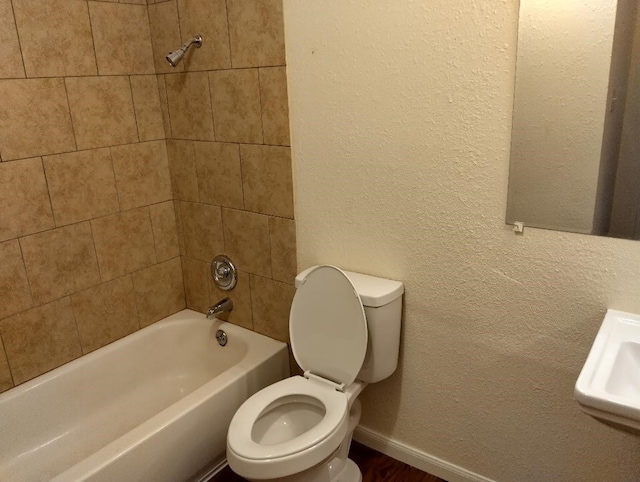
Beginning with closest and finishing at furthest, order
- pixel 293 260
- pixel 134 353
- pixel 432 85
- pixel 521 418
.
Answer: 1. pixel 432 85
2. pixel 521 418
3. pixel 293 260
4. pixel 134 353

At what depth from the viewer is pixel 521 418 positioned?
1.64 m

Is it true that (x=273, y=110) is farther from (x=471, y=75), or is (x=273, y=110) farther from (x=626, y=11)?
(x=626, y=11)

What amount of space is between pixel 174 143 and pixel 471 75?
1.39 metres

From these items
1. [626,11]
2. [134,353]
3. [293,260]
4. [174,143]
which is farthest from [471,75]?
[134,353]

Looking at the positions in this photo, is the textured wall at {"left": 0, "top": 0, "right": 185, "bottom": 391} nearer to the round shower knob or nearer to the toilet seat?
the round shower knob

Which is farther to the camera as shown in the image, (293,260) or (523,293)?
(293,260)

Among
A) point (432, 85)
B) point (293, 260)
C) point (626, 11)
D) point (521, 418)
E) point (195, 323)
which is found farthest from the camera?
point (195, 323)

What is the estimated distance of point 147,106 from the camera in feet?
7.29

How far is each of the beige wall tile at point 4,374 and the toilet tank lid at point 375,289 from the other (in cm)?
116

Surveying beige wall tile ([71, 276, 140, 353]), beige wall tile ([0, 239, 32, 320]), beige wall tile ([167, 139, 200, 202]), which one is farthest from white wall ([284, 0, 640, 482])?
beige wall tile ([0, 239, 32, 320])

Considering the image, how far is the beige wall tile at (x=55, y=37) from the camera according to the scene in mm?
1777

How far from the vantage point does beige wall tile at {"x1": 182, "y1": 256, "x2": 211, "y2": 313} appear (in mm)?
2389

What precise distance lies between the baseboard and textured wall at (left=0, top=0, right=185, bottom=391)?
1.16m

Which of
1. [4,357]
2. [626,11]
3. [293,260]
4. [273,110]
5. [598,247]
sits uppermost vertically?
[626,11]
